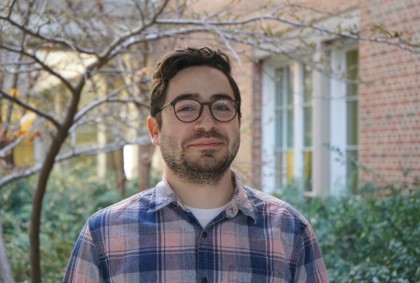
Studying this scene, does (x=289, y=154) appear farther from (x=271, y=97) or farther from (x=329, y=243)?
(x=329, y=243)

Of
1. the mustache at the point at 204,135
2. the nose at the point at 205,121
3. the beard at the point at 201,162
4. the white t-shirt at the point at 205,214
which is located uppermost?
the nose at the point at 205,121

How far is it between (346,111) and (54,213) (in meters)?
4.34

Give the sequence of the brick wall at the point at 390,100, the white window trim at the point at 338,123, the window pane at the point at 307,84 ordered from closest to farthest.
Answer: the brick wall at the point at 390,100 → the white window trim at the point at 338,123 → the window pane at the point at 307,84

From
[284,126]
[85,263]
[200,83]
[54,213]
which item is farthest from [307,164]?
[85,263]

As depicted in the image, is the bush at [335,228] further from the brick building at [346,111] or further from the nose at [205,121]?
the nose at [205,121]

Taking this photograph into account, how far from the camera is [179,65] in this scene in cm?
256

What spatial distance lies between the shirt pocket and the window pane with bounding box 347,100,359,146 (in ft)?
24.2

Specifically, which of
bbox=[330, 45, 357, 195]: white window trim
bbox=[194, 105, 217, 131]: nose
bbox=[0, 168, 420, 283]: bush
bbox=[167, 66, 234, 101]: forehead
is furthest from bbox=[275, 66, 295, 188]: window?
bbox=[194, 105, 217, 131]: nose

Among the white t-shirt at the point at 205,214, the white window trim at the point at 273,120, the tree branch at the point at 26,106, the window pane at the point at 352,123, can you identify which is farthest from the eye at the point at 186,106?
the white window trim at the point at 273,120

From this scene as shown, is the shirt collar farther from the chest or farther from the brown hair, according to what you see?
the brown hair

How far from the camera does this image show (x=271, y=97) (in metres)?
11.6

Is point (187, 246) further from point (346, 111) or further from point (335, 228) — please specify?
point (346, 111)

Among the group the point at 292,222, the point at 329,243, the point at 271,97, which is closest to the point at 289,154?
the point at 271,97

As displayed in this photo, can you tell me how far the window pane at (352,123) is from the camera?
9.63 metres
